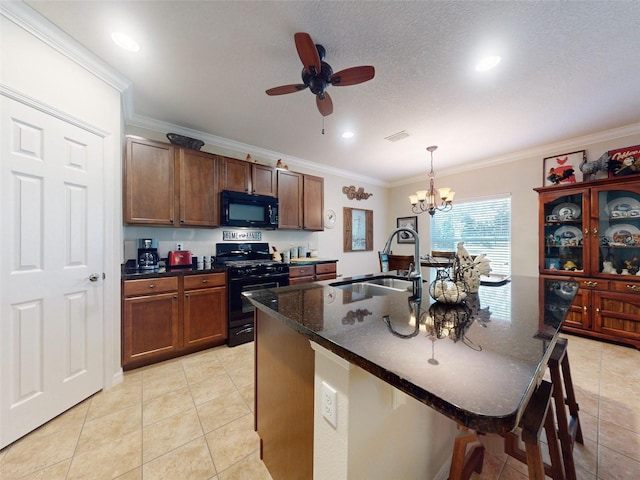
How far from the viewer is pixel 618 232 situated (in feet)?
9.67

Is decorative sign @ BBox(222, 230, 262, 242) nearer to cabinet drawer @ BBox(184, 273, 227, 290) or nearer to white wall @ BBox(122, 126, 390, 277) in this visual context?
white wall @ BBox(122, 126, 390, 277)

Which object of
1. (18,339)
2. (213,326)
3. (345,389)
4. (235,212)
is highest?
(235,212)

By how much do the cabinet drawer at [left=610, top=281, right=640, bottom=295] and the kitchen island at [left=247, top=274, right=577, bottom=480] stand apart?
2.47 meters

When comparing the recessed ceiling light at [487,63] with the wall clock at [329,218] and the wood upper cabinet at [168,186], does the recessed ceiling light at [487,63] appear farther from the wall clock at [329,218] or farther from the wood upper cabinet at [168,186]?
the wall clock at [329,218]

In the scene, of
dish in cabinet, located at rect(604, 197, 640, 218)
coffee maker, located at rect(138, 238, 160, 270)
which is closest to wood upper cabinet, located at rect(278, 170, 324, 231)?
coffee maker, located at rect(138, 238, 160, 270)

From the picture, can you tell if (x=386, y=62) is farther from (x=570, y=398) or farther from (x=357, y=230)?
(x=357, y=230)

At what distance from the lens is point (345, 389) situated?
0.75 meters

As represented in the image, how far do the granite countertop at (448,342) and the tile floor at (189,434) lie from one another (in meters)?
0.98

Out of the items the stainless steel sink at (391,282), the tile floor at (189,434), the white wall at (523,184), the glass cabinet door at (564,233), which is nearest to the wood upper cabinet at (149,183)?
the tile floor at (189,434)

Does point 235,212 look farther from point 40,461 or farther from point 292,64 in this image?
point 40,461

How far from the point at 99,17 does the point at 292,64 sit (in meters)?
1.23

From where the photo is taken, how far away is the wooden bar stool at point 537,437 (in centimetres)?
74

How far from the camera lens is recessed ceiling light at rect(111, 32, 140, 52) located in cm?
168

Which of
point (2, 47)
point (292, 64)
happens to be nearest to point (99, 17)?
point (2, 47)
